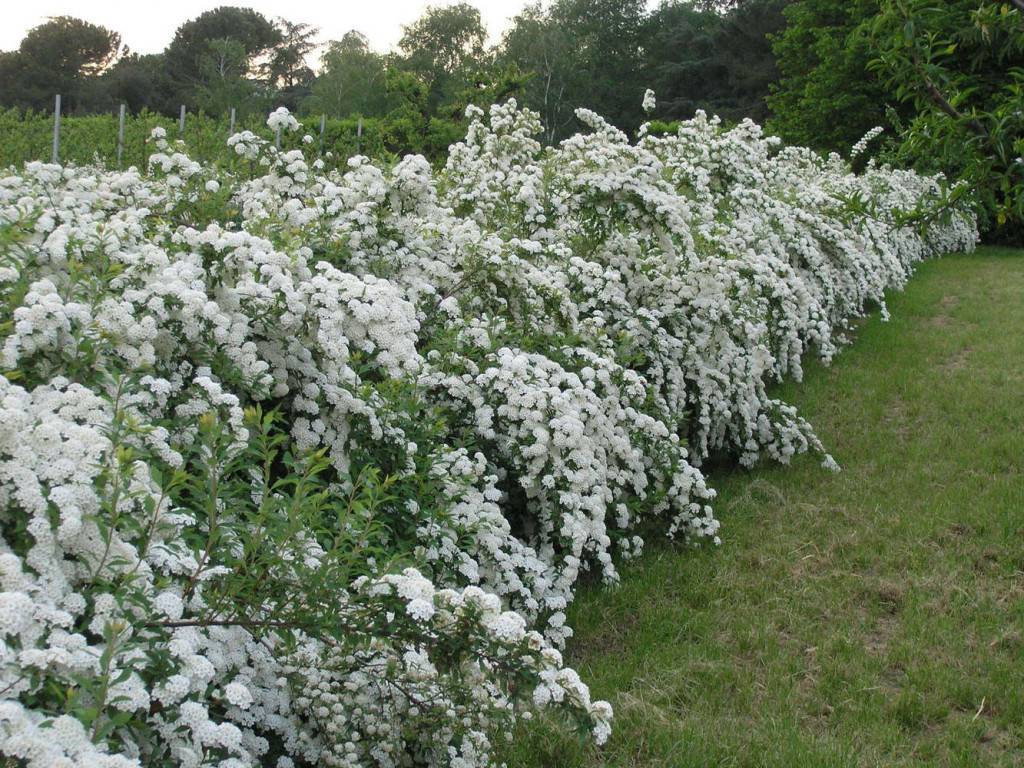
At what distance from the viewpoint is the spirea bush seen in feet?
6.47

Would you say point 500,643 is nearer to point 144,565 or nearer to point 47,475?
point 144,565

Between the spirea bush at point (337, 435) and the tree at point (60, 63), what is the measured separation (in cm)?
4170

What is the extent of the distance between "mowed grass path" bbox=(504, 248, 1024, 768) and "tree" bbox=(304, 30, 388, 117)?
115 feet

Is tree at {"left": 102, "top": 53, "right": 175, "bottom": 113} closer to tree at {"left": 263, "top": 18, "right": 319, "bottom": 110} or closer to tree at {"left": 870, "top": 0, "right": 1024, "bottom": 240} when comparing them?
tree at {"left": 263, "top": 18, "right": 319, "bottom": 110}

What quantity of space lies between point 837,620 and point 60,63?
5328cm

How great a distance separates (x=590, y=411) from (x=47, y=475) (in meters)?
2.65

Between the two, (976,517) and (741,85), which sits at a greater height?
(741,85)

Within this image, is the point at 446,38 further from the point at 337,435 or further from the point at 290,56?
the point at 337,435

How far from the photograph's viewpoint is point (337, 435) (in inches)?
131

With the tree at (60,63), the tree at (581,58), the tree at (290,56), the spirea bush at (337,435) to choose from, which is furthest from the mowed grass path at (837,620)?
the tree at (290,56)

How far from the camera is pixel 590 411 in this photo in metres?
4.30

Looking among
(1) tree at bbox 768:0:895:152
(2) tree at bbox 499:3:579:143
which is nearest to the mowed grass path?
(1) tree at bbox 768:0:895:152

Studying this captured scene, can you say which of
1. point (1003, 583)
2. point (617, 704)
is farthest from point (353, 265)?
point (1003, 583)

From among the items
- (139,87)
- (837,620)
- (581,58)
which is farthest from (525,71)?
(837,620)
